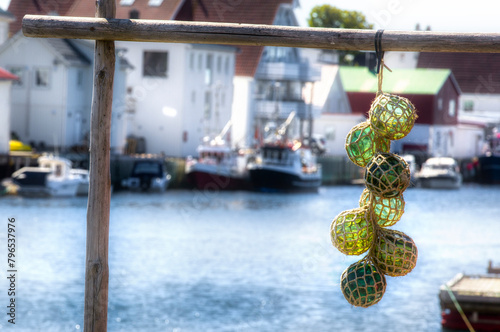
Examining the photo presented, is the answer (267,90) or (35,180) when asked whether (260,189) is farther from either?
(35,180)

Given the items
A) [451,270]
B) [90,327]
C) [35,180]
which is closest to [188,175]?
[35,180]

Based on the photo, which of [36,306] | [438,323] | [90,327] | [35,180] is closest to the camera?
[90,327]

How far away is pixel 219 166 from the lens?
51594 mm

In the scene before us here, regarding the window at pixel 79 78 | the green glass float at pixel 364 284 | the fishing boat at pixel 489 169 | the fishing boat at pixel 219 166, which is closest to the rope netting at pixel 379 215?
the green glass float at pixel 364 284

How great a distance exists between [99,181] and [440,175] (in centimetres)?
5607

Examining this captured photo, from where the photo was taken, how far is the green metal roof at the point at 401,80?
218 feet

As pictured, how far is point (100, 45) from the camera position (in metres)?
5.13

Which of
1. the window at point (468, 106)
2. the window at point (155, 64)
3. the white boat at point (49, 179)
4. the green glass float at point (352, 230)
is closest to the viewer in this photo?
the green glass float at point (352, 230)

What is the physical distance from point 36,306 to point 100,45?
737 inches

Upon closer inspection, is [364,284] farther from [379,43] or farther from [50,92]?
[50,92]

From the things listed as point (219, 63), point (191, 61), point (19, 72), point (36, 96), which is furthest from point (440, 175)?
point (19, 72)

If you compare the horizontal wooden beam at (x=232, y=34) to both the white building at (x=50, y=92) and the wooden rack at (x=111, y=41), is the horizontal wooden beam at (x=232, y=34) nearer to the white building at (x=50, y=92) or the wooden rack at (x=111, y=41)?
the wooden rack at (x=111, y=41)

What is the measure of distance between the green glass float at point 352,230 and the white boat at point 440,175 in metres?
56.0

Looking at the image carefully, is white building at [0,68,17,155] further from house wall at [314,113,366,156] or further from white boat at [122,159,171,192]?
house wall at [314,113,366,156]
